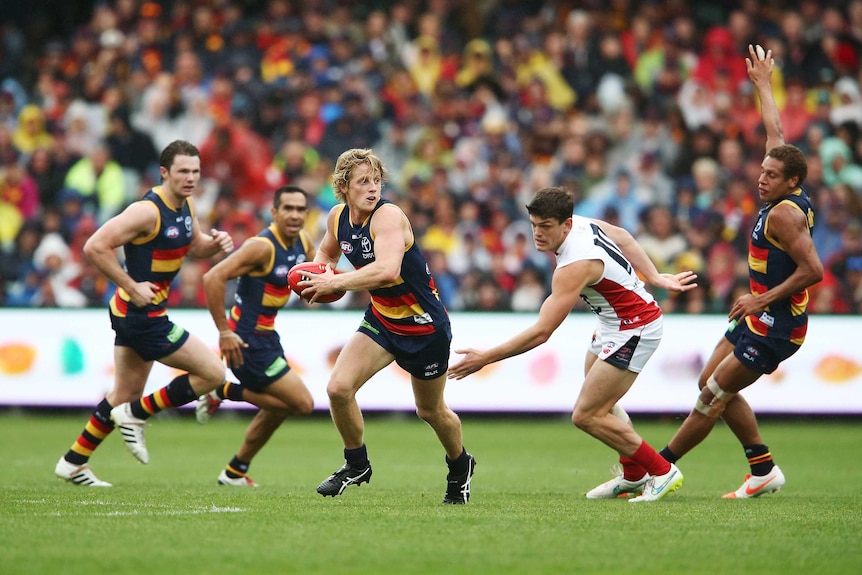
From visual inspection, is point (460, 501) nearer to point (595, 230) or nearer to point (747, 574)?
point (595, 230)

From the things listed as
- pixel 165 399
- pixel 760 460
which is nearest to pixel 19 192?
pixel 165 399

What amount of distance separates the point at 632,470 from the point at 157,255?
164 inches

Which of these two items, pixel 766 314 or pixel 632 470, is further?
pixel 766 314

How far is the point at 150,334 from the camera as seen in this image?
31.4 ft

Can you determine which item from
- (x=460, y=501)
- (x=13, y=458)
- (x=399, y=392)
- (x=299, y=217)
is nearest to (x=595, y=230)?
(x=460, y=501)

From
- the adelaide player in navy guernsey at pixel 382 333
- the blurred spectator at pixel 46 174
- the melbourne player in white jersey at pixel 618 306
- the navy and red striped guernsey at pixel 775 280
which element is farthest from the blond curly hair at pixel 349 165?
the blurred spectator at pixel 46 174

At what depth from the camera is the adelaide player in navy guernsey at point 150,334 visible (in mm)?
9461

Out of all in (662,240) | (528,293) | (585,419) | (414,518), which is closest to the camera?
(414,518)

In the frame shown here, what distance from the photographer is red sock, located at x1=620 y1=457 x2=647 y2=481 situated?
8.86 m

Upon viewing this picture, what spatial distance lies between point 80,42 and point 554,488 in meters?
15.3

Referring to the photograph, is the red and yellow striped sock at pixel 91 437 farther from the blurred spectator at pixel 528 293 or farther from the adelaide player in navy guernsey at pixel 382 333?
the blurred spectator at pixel 528 293

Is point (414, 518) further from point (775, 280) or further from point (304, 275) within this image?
point (775, 280)

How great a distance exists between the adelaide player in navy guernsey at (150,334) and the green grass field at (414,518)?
41cm

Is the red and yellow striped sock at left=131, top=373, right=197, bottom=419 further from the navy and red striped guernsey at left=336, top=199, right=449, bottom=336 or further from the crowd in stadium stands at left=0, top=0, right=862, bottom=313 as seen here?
the crowd in stadium stands at left=0, top=0, right=862, bottom=313
